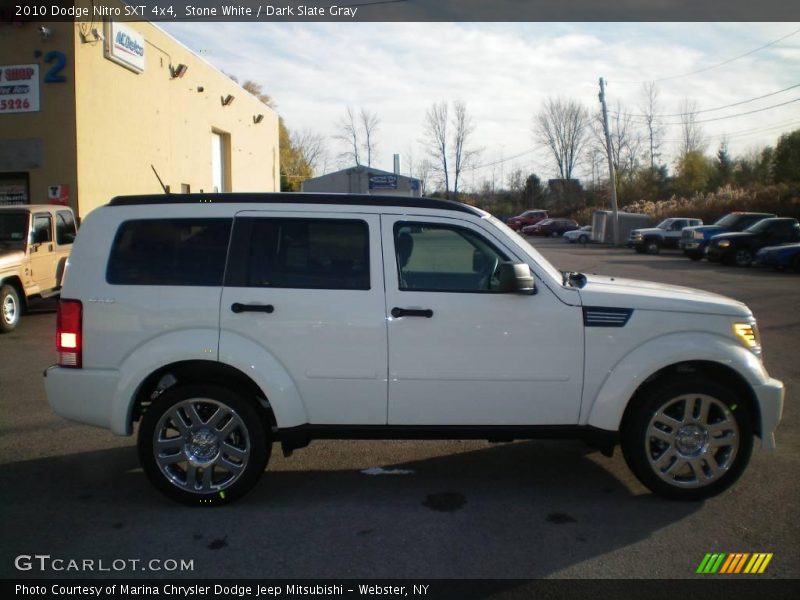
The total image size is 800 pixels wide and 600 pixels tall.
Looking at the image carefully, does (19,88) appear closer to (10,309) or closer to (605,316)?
(10,309)

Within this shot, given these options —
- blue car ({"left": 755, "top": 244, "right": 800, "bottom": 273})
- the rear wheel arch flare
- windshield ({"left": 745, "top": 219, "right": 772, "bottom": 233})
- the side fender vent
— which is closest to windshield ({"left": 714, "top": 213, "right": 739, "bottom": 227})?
windshield ({"left": 745, "top": 219, "right": 772, "bottom": 233})

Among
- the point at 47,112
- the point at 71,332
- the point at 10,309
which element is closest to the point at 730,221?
the point at 47,112

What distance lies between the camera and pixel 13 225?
12.5 metres

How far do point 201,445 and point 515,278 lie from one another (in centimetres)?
235

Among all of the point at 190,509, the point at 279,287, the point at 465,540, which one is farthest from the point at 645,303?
the point at 190,509

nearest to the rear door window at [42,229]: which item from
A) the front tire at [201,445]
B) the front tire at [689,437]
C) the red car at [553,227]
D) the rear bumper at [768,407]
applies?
the front tire at [201,445]

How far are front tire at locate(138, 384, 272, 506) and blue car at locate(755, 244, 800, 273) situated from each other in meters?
22.9

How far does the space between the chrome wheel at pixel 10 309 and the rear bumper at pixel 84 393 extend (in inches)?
313

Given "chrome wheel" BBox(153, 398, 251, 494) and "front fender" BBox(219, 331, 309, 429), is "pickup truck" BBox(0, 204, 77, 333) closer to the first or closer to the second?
"chrome wheel" BBox(153, 398, 251, 494)

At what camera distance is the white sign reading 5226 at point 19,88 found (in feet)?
64.8

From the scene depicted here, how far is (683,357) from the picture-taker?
468 cm

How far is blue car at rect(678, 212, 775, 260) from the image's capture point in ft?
94.1

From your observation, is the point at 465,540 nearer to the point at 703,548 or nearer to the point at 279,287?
the point at 703,548

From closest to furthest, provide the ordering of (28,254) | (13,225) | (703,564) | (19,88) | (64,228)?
(703,564), (28,254), (13,225), (64,228), (19,88)
